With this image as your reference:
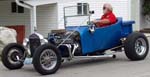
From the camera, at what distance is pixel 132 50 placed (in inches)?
459

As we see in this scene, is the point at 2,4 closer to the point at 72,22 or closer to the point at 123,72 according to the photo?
the point at 72,22

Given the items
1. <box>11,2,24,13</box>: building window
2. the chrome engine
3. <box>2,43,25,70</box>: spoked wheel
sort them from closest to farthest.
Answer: the chrome engine < <box>2,43,25,70</box>: spoked wheel < <box>11,2,24,13</box>: building window

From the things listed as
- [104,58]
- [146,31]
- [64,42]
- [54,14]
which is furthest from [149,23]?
[64,42]

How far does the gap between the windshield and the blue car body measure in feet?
0.74

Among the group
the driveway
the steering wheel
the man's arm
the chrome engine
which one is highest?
the man's arm

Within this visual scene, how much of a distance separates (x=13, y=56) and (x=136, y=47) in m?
3.32

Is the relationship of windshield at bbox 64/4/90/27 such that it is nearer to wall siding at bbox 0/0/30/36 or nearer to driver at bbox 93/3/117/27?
driver at bbox 93/3/117/27

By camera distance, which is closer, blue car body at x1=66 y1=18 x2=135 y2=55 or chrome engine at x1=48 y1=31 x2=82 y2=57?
chrome engine at x1=48 y1=31 x2=82 y2=57

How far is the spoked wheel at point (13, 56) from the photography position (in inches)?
430

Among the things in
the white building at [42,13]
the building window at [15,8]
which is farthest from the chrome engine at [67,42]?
the building window at [15,8]

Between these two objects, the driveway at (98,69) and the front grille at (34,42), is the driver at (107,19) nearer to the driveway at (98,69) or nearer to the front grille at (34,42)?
the driveway at (98,69)

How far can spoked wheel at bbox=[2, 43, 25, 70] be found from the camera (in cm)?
1091

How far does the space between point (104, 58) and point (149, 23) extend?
54.8ft

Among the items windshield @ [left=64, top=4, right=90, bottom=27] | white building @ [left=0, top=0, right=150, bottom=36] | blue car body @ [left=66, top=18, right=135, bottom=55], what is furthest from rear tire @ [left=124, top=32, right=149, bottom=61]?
white building @ [left=0, top=0, right=150, bottom=36]
